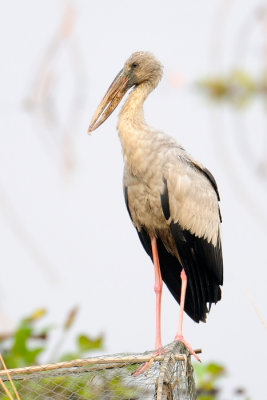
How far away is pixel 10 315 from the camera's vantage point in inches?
340

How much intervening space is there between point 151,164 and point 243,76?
1042 centimetres

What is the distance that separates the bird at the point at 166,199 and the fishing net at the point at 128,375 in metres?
0.40

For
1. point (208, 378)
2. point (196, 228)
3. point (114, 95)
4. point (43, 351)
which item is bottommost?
point (208, 378)

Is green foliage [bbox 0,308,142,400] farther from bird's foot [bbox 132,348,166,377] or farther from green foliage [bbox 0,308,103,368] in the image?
bird's foot [bbox 132,348,166,377]

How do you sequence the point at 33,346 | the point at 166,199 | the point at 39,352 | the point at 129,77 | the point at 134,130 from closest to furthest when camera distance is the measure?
the point at 166,199, the point at 134,130, the point at 129,77, the point at 39,352, the point at 33,346

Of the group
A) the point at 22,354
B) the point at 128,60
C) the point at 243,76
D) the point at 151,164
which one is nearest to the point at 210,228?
the point at 151,164

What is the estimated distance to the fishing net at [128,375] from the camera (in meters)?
3.99

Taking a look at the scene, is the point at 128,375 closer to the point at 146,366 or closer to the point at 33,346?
the point at 146,366

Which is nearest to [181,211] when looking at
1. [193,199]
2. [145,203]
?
[193,199]

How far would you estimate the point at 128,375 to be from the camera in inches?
166

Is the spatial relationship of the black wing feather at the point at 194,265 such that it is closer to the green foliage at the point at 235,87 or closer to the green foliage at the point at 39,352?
the green foliage at the point at 39,352

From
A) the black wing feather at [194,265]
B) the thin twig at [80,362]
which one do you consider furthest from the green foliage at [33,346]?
the thin twig at [80,362]

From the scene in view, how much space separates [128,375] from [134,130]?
1.34 m

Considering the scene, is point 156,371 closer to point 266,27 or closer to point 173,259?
point 173,259
